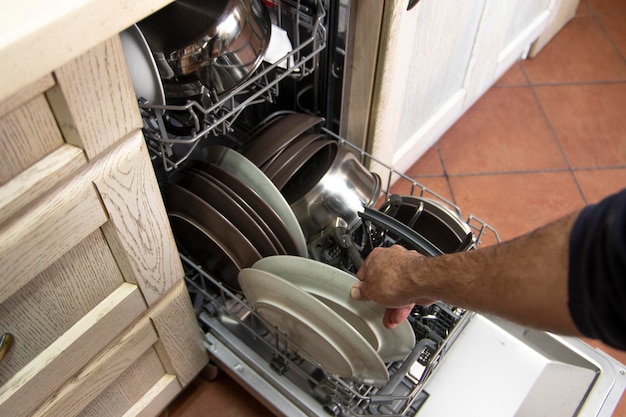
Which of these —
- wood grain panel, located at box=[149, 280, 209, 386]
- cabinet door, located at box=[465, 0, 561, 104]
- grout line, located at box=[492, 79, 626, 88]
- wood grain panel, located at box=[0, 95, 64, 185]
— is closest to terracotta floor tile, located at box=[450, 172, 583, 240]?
cabinet door, located at box=[465, 0, 561, 104]

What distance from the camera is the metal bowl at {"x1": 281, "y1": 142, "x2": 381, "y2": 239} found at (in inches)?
36.8

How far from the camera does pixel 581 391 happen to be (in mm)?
984

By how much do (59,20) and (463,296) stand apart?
1.43 feet

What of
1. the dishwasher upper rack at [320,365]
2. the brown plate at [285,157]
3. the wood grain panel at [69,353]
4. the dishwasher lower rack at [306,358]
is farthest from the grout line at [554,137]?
the wood grain panel at [69,353]

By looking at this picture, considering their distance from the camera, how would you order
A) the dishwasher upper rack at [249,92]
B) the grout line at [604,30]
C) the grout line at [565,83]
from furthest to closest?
1. the grout line at [604,30]
2. the grout line at [565,83]
3. the dishwasher upper rack at [249,92]

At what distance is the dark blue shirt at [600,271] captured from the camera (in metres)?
0.39

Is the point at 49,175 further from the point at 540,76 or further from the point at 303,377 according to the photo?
the point at 540,76

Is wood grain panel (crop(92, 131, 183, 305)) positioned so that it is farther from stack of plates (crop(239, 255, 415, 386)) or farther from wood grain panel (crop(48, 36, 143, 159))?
stack of plates (crop(239, 255, 415, 386))

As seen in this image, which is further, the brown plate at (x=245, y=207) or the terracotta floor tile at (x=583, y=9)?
the terracotta floor tile at (x=583, y=9)

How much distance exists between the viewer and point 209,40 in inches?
28.6

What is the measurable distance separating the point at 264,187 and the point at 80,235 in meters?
0.33

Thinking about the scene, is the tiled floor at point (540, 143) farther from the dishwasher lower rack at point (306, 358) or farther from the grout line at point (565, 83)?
the dishwasher lower rack at point (306, 358)

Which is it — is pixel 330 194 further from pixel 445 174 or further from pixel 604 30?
pixel 604 30

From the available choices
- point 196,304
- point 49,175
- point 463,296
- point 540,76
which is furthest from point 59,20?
point 540,76
